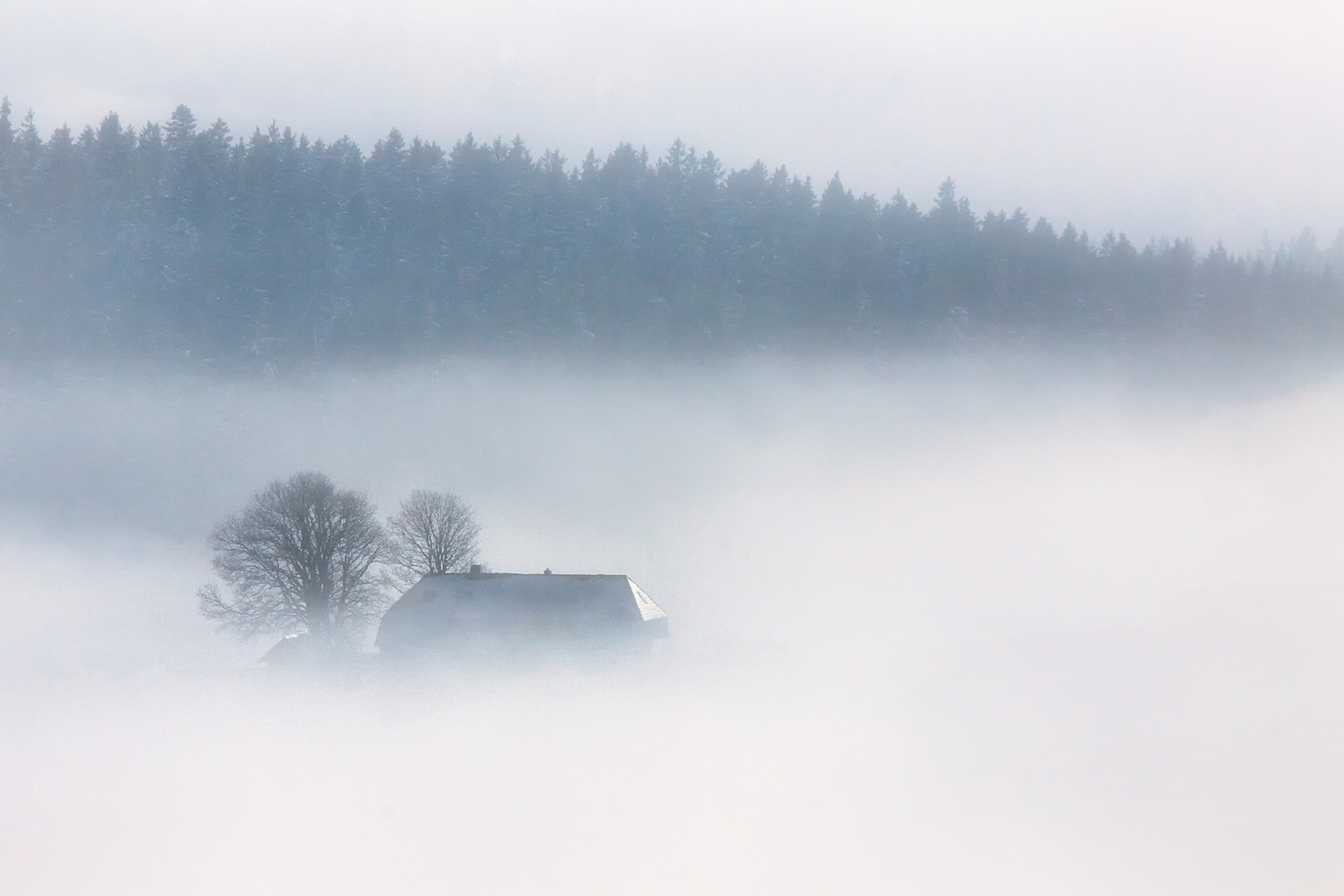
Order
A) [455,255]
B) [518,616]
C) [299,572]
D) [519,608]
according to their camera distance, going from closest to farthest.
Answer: [518,616] → [519,608] → [299,572] → [455,255]

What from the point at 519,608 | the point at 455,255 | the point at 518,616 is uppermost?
the point at 455,255

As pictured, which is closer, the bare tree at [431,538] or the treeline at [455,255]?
the bare tree at [431,538]

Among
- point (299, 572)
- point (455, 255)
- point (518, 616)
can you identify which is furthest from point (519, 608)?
point (455, 255)

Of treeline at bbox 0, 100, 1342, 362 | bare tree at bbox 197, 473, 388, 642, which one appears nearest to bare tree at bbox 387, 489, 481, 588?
bare tree at bbox 197, 473, 388, 642

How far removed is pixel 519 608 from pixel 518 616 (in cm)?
39

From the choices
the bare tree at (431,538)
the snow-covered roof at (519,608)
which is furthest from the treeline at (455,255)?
the snow-covered roof at (519,608)

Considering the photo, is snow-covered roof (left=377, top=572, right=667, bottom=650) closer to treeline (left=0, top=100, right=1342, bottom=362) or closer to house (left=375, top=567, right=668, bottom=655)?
house (left=375, top=567, right=668, bottom=655)

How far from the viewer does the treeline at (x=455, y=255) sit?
3516 inches

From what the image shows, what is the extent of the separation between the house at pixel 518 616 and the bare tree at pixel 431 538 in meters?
7.73

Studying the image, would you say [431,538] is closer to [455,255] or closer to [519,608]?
[519,608]

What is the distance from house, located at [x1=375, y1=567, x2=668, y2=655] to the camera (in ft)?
157

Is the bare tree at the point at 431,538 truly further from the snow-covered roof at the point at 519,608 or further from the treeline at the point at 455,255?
the treeline at the point at 455,255

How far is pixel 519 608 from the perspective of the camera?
48500 millimetres

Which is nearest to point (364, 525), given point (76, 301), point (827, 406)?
point (76, 301)
